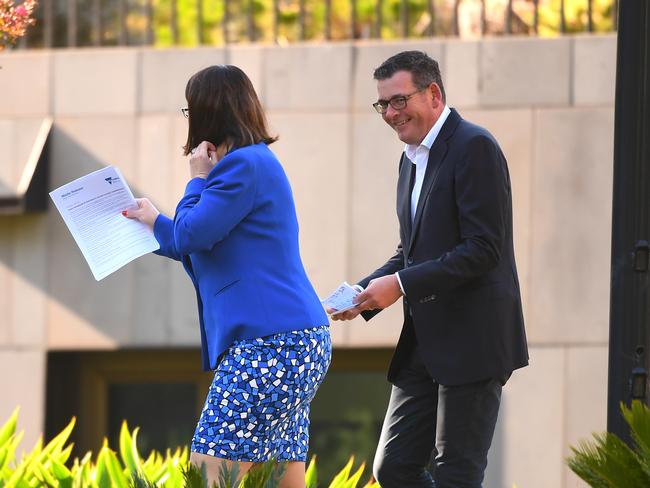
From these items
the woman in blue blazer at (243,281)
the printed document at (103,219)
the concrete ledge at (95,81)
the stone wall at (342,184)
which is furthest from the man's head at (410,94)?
the concrete ledge at (95,81)

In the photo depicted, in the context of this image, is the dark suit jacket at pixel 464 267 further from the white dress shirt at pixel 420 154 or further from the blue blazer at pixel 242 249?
the blue blazer at pixel 242 249

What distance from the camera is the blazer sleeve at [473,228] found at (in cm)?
426

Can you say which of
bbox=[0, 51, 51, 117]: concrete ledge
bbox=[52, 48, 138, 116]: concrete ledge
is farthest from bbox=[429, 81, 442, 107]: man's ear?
bbox=[0, 51, 51, 117]: concrete ledge

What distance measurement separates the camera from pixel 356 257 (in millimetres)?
8594

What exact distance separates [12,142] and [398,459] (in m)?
5.13

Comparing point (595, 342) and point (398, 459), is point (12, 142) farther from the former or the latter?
point (398, 459)

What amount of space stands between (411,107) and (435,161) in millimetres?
205

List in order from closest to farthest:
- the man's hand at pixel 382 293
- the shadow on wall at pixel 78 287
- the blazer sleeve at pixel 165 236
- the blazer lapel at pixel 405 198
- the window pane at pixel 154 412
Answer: the blazer sleeve at pixel 165 236
the man's hand at pixel 382 293
the blazer lapel at pixel 405 198
the shadow on wall at pixel 78 287
the window pane at pixel 154 412

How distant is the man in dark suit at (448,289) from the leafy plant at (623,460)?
0.86m

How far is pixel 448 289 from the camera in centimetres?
431

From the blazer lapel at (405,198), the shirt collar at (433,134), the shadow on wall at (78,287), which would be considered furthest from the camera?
the shadow on wall at (78,287)

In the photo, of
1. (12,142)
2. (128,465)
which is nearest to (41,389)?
(12,142)

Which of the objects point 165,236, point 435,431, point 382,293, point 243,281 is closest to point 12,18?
point 165,236

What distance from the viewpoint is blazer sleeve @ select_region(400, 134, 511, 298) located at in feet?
14.0
